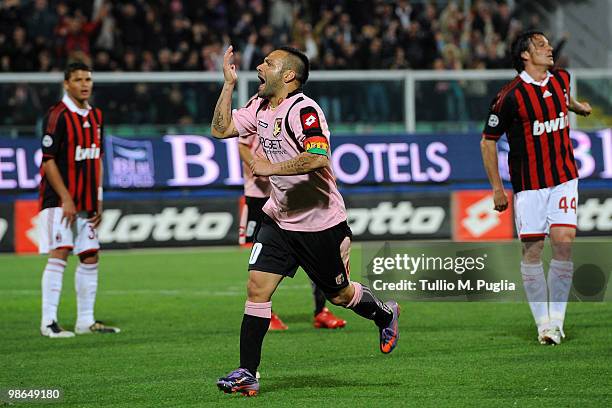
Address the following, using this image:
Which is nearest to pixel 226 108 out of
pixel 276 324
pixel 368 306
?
pixel 368 306

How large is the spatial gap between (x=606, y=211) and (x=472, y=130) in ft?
7.70

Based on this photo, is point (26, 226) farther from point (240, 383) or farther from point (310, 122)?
point (310, 122)

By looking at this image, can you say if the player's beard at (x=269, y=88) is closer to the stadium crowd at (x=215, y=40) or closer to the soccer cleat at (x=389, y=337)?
the soccer cleat at (x=389, y=337)

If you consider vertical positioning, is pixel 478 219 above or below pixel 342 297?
below

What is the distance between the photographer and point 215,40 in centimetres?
2025

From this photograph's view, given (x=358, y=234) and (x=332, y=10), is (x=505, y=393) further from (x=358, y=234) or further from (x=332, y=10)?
(x=332, y=10)

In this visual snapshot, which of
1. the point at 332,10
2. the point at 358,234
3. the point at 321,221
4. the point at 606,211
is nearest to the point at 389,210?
the point at 358,234

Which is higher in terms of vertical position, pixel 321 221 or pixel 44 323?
pixel 321 221

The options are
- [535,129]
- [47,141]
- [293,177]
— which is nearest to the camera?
[293,177]

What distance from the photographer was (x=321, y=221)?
6.79m

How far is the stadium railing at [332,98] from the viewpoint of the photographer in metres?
17.0

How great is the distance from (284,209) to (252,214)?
2.99 m

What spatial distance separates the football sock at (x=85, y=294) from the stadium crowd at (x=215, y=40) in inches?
304

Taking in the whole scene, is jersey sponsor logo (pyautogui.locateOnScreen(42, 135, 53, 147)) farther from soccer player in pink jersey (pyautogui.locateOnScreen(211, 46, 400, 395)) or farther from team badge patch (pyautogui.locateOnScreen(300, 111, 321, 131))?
team badge patch (pyautogui.locateOnScreen(300, 111, 321, 131))
